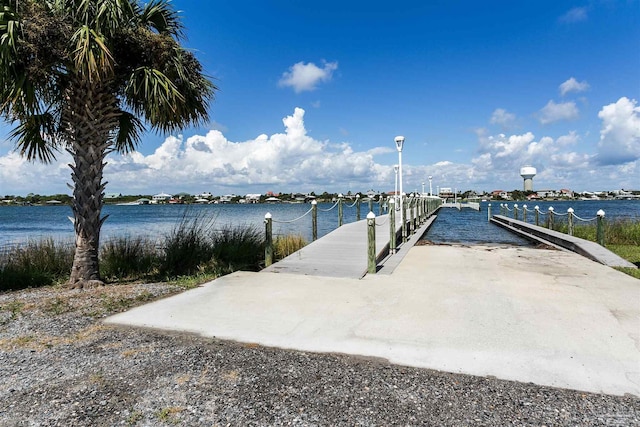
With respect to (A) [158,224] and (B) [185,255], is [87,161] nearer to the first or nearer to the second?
(B) [185,255]

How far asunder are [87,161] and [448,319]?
21.7 feet

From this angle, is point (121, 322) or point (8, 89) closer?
point (121, 322)

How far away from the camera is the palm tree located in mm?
5875

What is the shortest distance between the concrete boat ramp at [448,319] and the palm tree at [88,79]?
125 inches

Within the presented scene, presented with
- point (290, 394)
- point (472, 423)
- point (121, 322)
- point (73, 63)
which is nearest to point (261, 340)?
point (290, 394)

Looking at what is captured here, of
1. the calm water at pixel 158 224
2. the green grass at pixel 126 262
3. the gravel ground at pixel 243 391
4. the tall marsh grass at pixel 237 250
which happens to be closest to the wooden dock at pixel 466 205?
the calm water at pixel 158 224

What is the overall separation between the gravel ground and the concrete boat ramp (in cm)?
25

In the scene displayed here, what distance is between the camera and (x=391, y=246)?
33.6ft

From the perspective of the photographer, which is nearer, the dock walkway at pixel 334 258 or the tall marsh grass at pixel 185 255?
the dock walkway at pixel 334 258

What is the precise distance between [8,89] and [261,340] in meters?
5.87

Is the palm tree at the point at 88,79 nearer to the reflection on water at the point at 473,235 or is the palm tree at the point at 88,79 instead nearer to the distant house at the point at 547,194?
the reflection on water at the point at 473,235

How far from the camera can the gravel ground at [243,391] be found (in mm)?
2557

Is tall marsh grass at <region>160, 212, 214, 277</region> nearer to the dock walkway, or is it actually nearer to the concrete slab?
the dock walkway

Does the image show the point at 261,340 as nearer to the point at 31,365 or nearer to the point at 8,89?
the point at 31,365
